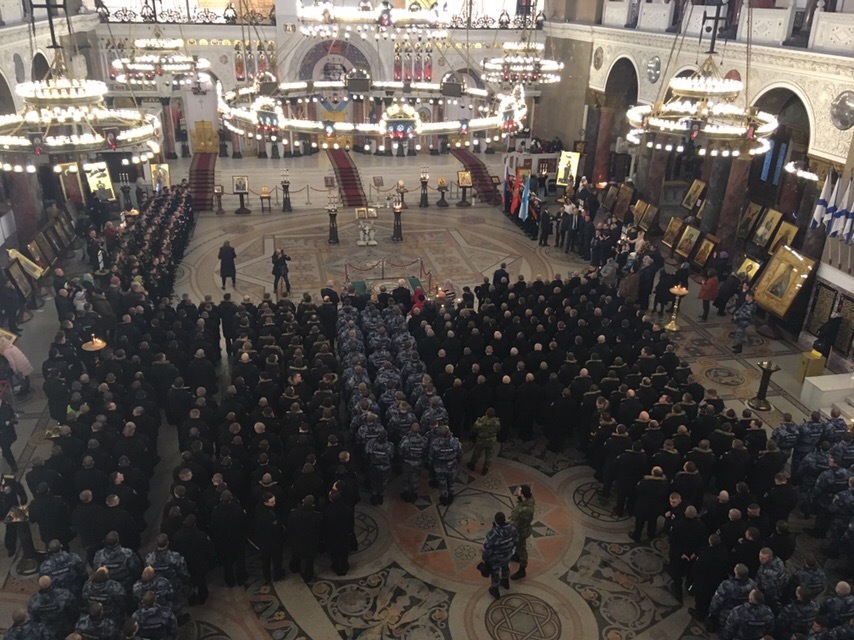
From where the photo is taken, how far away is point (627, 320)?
12.6 metres

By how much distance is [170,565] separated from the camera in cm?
729

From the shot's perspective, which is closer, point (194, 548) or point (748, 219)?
point (194, 548)

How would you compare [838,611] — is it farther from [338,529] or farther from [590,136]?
[590,136]

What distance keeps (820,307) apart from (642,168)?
10037 millimetres

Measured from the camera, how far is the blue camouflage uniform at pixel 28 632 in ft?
20.4

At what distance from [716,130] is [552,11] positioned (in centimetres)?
1854

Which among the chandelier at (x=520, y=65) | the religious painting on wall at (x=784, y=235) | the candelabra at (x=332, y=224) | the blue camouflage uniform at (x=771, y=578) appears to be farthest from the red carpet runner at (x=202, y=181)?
the blue camouflage uniform at (x=771, y=578)

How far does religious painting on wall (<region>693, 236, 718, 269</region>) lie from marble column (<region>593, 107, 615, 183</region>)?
7162 millimetres

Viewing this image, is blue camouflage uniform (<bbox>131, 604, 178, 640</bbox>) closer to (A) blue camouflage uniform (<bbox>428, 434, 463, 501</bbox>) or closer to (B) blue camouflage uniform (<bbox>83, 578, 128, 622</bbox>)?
(B) blue camouflage uniform (<bbox>83, 578, 128, 622</bbox>)

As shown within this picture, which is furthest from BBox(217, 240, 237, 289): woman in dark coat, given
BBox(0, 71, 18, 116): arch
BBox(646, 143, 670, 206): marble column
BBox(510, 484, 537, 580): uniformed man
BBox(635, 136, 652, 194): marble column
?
BBox(635, 136, 652, 194): marble column

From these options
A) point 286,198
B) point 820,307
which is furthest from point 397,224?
point 820,307

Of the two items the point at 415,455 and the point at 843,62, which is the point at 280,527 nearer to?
the point at 415,455

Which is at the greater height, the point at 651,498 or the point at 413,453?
the point at 413,453

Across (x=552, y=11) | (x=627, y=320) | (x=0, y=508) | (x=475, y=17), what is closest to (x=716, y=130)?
(x=627, y=320)
